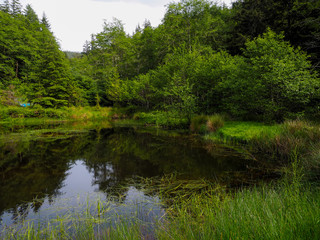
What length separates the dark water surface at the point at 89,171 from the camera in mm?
4066

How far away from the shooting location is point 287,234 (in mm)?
1673

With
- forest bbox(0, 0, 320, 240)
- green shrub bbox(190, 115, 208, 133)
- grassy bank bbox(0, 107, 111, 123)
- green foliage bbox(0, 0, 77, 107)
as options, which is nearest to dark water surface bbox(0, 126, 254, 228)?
forest bbox(0, 0, 320, 240)

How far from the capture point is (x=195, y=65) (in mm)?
17750

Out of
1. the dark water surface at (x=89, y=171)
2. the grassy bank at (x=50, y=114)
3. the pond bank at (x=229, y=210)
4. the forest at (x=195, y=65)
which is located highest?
the forest at (x=195, y=65)

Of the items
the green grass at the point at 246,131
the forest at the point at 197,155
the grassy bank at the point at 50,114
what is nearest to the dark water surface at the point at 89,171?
the forest at the point at 197,155

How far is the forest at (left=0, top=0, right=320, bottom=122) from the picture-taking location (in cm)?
1056

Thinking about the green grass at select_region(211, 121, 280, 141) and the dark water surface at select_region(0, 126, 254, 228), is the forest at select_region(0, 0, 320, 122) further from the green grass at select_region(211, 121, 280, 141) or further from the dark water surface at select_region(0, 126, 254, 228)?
the dark water surface at select_region(0, 126, 254, 228)

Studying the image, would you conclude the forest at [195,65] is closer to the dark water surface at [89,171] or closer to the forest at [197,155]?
the forest at [197,155]

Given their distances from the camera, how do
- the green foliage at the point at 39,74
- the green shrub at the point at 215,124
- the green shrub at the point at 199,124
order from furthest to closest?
1. the green foliage at the point at 39,74
2. the green shrub at the point at 199,124
3. the green shrub at the point at 215,124

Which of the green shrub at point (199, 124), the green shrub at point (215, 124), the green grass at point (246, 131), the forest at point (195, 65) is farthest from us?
the green shrub at point (199, 124)

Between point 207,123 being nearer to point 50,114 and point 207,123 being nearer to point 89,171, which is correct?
point 89,171

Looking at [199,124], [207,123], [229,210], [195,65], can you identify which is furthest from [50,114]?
[229,210]

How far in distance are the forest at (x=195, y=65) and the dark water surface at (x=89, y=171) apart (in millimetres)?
5113

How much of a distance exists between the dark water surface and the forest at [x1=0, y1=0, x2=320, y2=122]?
5.11 metres
